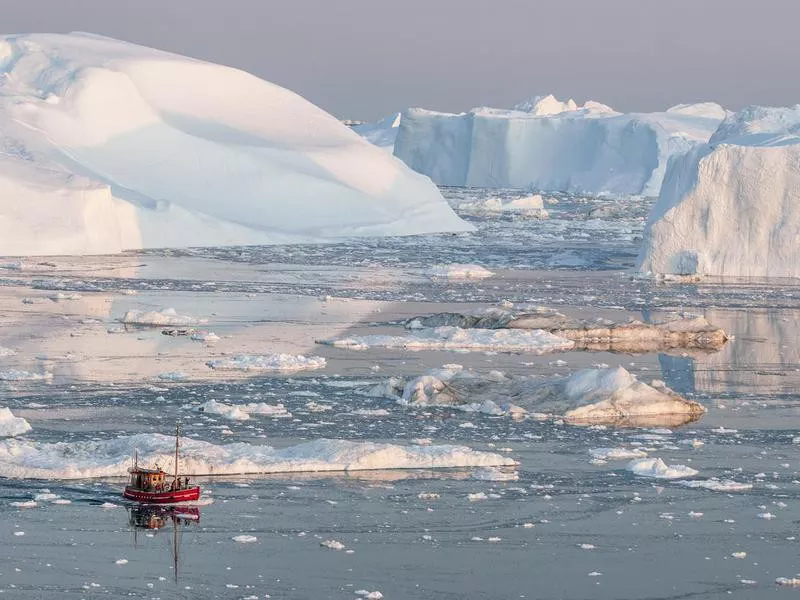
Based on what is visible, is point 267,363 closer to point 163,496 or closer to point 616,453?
point 616,453

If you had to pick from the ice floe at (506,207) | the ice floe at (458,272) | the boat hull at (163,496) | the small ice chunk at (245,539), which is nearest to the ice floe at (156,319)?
the ice floe at (458,272)

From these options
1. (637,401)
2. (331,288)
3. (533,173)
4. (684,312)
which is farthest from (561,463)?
(533,173)

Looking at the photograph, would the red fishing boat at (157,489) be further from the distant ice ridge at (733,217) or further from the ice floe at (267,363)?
the distant ice ridge at (733,217)

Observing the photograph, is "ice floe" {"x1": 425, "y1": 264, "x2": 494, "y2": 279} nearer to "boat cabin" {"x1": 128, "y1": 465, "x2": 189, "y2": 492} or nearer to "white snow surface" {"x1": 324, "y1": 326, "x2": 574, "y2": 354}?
"white snow surface" {"x1": 324, "y1": 326, "x2": 574, "y2": 354}

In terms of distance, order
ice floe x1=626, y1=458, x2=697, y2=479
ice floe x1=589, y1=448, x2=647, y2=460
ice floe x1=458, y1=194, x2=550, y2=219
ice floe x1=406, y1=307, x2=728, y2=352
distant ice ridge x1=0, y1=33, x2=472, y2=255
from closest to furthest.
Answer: ice floe x1=626, y1=458, x2=697, y2=479, ice floe x1=589, y1=448, x2=647, y2=460, ice floe x1=406, y1=307, x2=728, y2=352, distant ice ridge x1=0, y1=33, x2=472, y2=255, ice floe x1=458, y1=194, x2=550, y2=219

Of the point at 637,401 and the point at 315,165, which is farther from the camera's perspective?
the point at 315,165

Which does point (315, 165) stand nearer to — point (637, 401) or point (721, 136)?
point (721, 136)

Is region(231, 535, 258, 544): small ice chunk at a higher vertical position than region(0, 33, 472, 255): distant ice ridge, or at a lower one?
lower

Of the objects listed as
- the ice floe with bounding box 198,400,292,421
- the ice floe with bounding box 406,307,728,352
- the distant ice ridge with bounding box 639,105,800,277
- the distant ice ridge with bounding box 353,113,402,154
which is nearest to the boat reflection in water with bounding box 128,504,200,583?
the ice floe with bounding box 198,400,292,421
